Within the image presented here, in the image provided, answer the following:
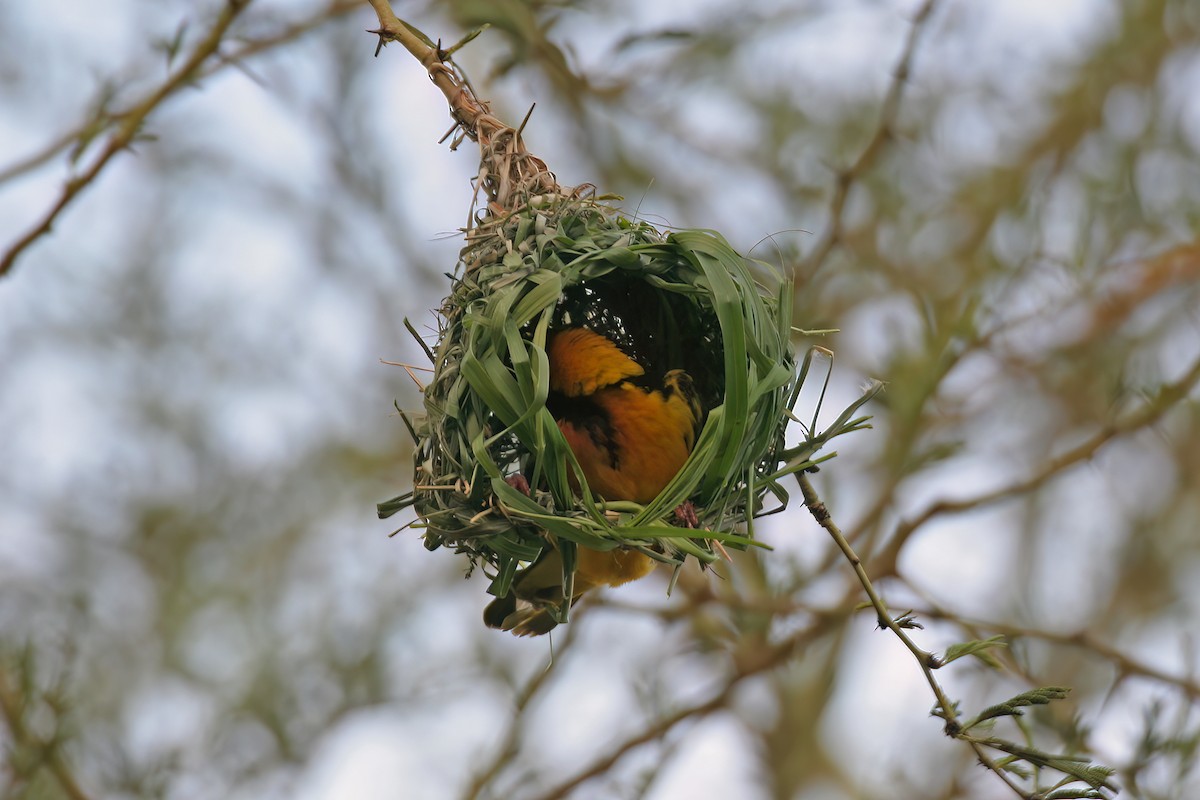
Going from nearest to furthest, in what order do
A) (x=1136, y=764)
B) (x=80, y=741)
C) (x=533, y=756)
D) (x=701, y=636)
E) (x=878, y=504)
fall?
1. (x=1136, y=764)
2. (x=80, y=741)
3. (x=878, y=504)
4. (x=701, y=636)
5. (x=533, y=756)

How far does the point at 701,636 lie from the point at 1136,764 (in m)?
1.38

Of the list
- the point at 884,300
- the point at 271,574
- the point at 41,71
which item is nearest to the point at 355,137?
the point at 41,71

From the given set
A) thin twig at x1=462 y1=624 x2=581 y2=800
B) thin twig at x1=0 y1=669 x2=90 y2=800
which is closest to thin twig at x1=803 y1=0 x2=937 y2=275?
thin twig at x1=462 y1=624 x2=581 y2=800

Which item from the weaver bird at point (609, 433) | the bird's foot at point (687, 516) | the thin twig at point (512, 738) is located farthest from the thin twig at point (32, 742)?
the bird's foot at point (687, 516)

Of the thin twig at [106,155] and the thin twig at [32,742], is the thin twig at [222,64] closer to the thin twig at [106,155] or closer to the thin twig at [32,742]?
the thin twig at [106,155]

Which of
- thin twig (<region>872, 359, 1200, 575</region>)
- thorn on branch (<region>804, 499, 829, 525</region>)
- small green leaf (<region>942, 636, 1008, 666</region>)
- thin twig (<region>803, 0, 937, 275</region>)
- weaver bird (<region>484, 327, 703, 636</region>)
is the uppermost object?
thin twig (<region>803, 0, 937, 275</region>)

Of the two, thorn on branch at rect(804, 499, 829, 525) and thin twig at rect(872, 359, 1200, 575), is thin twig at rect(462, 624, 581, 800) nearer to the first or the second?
thin twig at rect(872, 359, 1200, 575)

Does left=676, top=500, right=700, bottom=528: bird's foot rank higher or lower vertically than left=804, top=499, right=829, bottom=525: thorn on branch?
higher

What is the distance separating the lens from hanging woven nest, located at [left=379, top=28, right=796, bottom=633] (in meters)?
1.87

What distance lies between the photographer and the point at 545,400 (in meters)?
1.90

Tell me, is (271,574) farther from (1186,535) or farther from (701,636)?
(1186,535)

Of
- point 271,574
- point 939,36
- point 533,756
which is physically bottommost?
point 533,756

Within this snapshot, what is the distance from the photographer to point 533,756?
4.14 m

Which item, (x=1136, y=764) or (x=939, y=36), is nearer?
(x=1136, y=764)
